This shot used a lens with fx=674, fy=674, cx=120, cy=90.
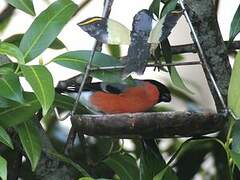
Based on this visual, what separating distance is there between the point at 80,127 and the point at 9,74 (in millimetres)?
121

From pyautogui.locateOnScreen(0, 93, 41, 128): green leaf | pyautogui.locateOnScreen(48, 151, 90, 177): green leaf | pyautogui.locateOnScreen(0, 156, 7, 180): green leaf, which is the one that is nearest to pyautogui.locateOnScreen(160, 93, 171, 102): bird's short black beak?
pyautogui.locateOnScreen(48, 151, 90, 177): green leaf

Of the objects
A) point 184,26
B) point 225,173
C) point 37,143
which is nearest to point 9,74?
point 37,143

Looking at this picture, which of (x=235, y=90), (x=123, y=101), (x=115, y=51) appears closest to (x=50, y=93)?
(x=235, y=90)

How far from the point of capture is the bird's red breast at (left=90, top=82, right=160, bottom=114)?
1.13 metres

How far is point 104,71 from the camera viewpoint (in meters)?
0.93

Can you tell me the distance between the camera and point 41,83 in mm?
819

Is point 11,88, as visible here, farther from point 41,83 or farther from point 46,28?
point 46,28

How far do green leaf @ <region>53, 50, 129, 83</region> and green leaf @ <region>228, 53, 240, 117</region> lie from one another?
164 millimetres

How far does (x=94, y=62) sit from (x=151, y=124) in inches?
8.2

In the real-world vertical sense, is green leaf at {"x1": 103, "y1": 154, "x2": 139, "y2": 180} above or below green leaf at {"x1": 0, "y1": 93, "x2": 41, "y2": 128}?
below

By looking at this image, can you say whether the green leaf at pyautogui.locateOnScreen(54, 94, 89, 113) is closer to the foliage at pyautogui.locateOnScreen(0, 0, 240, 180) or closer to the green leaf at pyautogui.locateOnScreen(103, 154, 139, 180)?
the foliage at pyautogui.locateOnScreen(0, 0, 240, 180)

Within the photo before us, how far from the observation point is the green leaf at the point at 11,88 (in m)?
0.82

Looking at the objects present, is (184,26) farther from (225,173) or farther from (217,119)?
(217,119)

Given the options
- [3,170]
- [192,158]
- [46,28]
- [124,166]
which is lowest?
[192,158]
